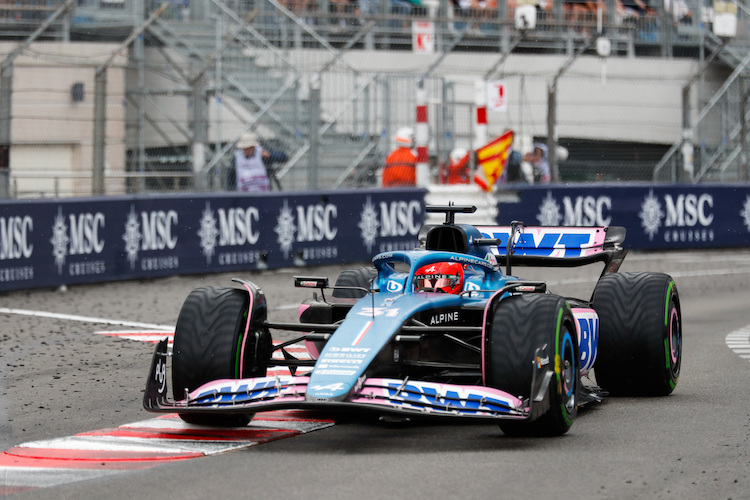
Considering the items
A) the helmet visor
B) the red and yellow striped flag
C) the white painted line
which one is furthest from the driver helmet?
the red and yellow striped flag

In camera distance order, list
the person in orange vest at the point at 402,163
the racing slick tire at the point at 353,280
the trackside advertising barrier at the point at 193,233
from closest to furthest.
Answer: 1. the racing slick tire at the point at 353,280
2. the trackside advertising barrier at the point at 193,233
3. the person in orange vest at the point at 402,163

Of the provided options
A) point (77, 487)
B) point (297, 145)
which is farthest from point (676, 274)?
point (77, 487)

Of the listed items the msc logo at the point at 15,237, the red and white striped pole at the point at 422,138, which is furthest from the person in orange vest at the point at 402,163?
the msc logo at the point at 15,237

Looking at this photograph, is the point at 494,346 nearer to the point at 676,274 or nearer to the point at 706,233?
the point at 676,274

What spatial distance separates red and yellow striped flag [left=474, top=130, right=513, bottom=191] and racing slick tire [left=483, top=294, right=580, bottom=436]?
45.7ft

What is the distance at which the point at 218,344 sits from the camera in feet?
21.5

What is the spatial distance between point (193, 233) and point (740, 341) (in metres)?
8.06

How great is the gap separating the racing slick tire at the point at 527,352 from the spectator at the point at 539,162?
14855 millimetres

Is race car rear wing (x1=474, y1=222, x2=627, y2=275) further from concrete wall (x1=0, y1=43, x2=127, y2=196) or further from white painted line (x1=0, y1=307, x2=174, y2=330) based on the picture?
concrete wall (x1=0, y1=43, x2=127, y2=196)

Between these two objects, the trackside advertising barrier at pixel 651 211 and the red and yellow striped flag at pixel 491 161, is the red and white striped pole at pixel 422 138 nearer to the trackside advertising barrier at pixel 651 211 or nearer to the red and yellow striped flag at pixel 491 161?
the red and yellow striped flag at pixel 491 161

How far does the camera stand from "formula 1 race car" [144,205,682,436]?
19.7ft

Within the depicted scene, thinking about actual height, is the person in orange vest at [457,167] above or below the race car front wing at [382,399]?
above

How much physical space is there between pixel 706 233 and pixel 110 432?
1664 cm

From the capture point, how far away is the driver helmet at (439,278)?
23.9ft
